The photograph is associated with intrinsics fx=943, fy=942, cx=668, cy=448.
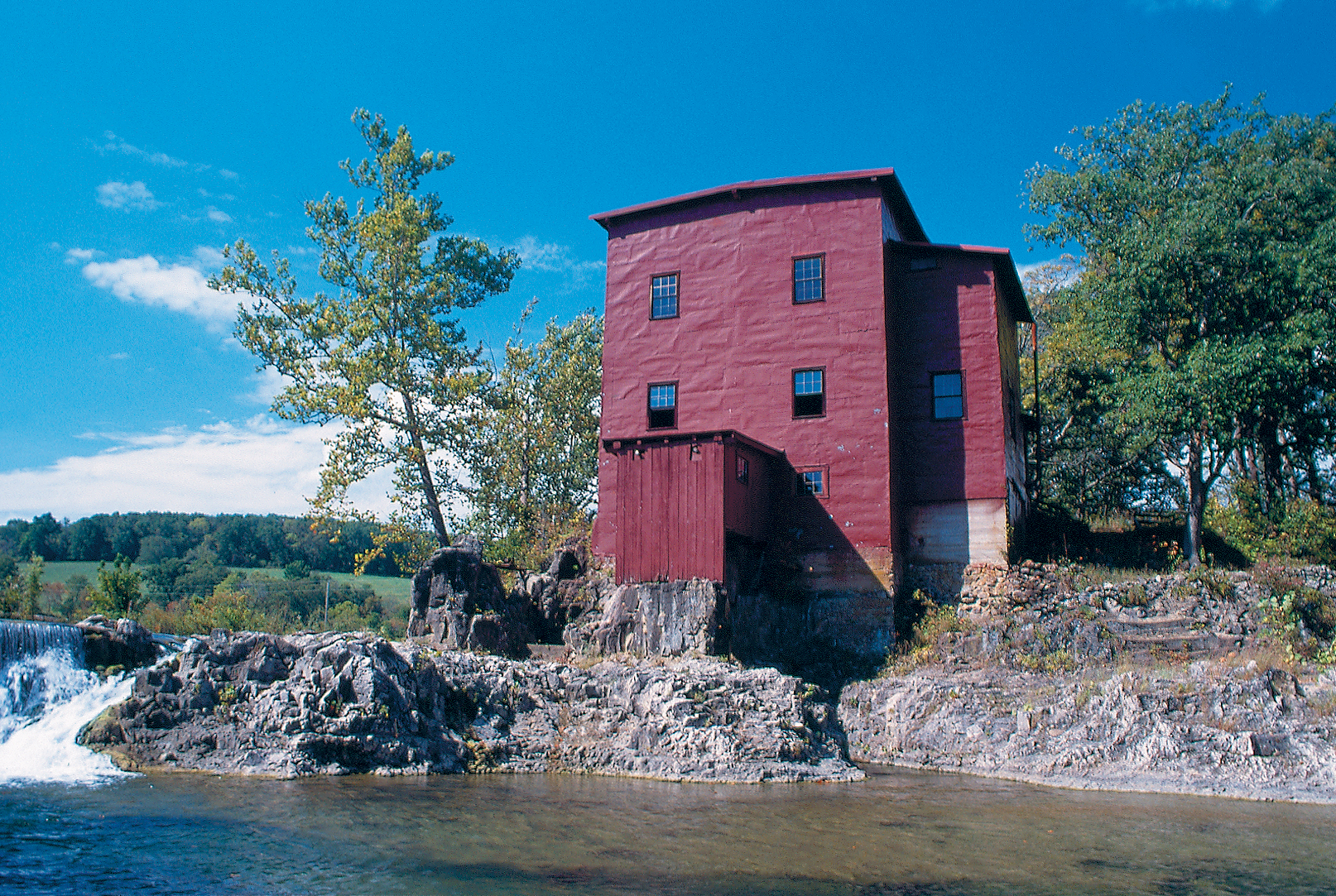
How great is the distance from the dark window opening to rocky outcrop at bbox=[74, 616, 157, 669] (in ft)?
54.0

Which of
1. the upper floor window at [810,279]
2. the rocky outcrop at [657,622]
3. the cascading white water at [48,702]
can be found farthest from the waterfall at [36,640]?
the upper floor window at [810,279]

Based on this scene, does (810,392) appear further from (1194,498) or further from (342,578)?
(342,578)

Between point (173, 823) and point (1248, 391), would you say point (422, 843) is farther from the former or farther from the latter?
point (1248, 391)

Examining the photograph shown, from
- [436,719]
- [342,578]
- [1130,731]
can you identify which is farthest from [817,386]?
[342,578]

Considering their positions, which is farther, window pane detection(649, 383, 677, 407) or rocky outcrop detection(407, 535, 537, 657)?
window pane detection(649, 383, 677, 407)

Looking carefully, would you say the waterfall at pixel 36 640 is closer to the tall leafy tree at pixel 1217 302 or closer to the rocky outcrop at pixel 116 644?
the rocky outcrop at pixel 116 644

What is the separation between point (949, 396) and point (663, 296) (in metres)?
8.86

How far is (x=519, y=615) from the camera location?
961 inches

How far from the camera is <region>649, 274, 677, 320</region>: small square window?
2838 centimetres

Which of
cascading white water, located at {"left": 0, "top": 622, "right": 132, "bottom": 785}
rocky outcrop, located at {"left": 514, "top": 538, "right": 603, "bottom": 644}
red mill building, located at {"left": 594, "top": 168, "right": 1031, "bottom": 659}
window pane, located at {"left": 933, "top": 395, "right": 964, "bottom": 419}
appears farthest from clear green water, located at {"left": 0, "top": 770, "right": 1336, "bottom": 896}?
window pane, located at {"left": 933, "top": 395, "right": 964, "bottom": 419}

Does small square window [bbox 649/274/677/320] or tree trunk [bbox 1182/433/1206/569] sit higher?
small square window [bbox 649/274/677/320]

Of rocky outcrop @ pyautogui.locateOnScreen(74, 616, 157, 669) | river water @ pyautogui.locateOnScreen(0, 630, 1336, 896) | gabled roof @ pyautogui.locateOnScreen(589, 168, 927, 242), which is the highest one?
gabled roof @ pyautogui.locateOnScreen(589, 168, 927, 242)

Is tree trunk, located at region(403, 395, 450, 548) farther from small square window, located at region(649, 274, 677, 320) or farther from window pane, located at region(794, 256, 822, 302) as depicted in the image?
window pane, located at region(794, 256, 822, 302)

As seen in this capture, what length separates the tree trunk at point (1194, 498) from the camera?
86.9 ft
